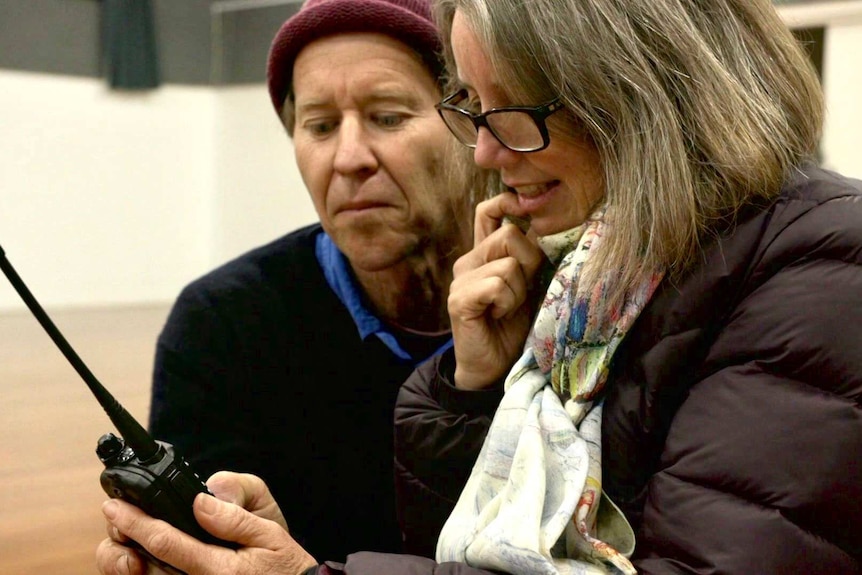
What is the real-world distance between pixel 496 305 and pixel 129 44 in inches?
271

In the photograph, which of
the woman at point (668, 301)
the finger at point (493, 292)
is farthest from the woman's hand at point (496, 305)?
the woman at point (668, 301)

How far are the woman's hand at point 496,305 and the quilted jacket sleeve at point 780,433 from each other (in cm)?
38

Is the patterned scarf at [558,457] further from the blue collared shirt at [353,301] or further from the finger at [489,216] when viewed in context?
the blue collared shirt at [353,301]

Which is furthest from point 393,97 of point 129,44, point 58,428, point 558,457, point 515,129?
point 129,44

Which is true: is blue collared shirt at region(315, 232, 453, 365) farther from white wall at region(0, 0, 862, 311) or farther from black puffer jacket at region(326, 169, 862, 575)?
white wall at region(0, 0, 862, 311)

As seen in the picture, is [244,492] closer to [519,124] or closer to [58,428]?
[519,124]

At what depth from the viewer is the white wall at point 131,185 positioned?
23.8 ft

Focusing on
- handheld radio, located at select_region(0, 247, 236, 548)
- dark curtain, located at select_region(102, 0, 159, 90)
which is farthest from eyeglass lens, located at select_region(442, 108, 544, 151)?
dark curtain, located at select_region(102, 0, 159, 90)

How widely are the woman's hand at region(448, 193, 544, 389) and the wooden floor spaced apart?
191 centimetres

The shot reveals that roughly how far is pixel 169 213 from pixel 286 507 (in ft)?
23.3

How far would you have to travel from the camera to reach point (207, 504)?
110 cm

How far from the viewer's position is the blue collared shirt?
186 centimetres

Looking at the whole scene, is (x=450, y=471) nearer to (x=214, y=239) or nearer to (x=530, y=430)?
(x=530, y=430)

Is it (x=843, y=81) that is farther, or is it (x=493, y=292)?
(x=843, y=81)
